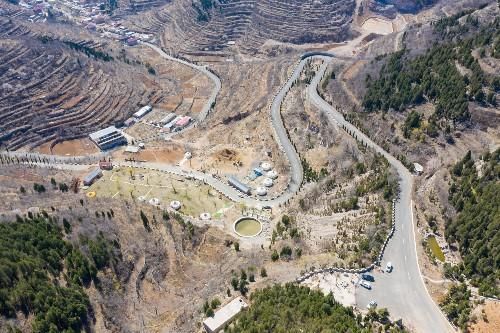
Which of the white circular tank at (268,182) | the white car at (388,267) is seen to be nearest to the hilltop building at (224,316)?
the white car at (388,267)

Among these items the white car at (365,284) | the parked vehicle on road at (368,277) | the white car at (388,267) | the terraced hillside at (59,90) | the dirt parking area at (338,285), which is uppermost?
the white car at (388,267)

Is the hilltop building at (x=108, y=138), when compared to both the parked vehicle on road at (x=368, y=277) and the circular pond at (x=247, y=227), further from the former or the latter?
the parked vehicle on road at (x=368, y=277)

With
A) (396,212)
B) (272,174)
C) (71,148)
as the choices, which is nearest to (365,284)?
(396,212)

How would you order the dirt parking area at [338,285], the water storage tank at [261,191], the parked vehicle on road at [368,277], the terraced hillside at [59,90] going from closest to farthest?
the dirt parking area at [338,285], the parked vehicle on road at [368,277], the water storage tank at [261,191], the terraced hillside at [59,90]

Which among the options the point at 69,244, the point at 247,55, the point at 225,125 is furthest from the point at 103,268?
the point at 247,55

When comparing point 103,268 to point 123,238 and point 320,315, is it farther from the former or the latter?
point 320,315

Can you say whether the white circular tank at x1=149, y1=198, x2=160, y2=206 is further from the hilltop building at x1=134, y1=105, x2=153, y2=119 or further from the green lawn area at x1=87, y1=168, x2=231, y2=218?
the hilltop building at x1=134, y1=105, x2=153, y2=119

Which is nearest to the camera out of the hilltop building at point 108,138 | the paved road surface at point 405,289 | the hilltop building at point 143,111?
the paved road surface at point 405,289
